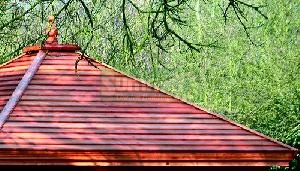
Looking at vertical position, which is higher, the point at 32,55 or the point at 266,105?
the point at 32,55

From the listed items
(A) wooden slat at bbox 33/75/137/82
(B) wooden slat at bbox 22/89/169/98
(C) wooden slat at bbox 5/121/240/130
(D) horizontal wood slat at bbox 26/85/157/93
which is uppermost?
(A) wooden slat at bbox 33/75/137/82

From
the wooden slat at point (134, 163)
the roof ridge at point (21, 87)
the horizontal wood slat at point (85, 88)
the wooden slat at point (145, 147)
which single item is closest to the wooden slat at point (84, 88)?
the horizontal wood slat at point (85, 88)

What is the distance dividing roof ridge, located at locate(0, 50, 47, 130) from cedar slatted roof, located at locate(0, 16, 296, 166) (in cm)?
5

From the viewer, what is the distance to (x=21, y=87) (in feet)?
24.2

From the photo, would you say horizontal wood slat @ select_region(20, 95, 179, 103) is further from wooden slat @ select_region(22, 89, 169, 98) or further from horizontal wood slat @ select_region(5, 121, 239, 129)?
horizontal wood slat @ select_region(5, 121, 239, 129)

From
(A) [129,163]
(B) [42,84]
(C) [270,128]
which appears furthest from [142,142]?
(C) [270,128]

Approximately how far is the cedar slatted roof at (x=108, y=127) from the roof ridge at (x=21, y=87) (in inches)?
2.1

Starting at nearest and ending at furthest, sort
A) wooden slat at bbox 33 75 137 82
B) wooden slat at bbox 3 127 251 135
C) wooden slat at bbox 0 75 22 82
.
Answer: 1. wooden slat at bbox 3 127 251 135
2. wooden slat at bbox 33 75 137 82
3. wooden slat at bbox 0 75 22 82

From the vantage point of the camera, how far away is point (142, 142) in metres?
6.62

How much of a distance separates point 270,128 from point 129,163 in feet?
30.4

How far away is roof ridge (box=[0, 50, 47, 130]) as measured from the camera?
6.87m

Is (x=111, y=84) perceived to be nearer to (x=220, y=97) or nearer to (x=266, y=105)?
(x=266, y=105)

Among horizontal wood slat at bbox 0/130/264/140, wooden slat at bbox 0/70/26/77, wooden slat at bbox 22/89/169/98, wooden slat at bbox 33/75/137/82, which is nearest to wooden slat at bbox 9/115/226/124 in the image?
horizontal wood slat at bbox 0/130/264/140
